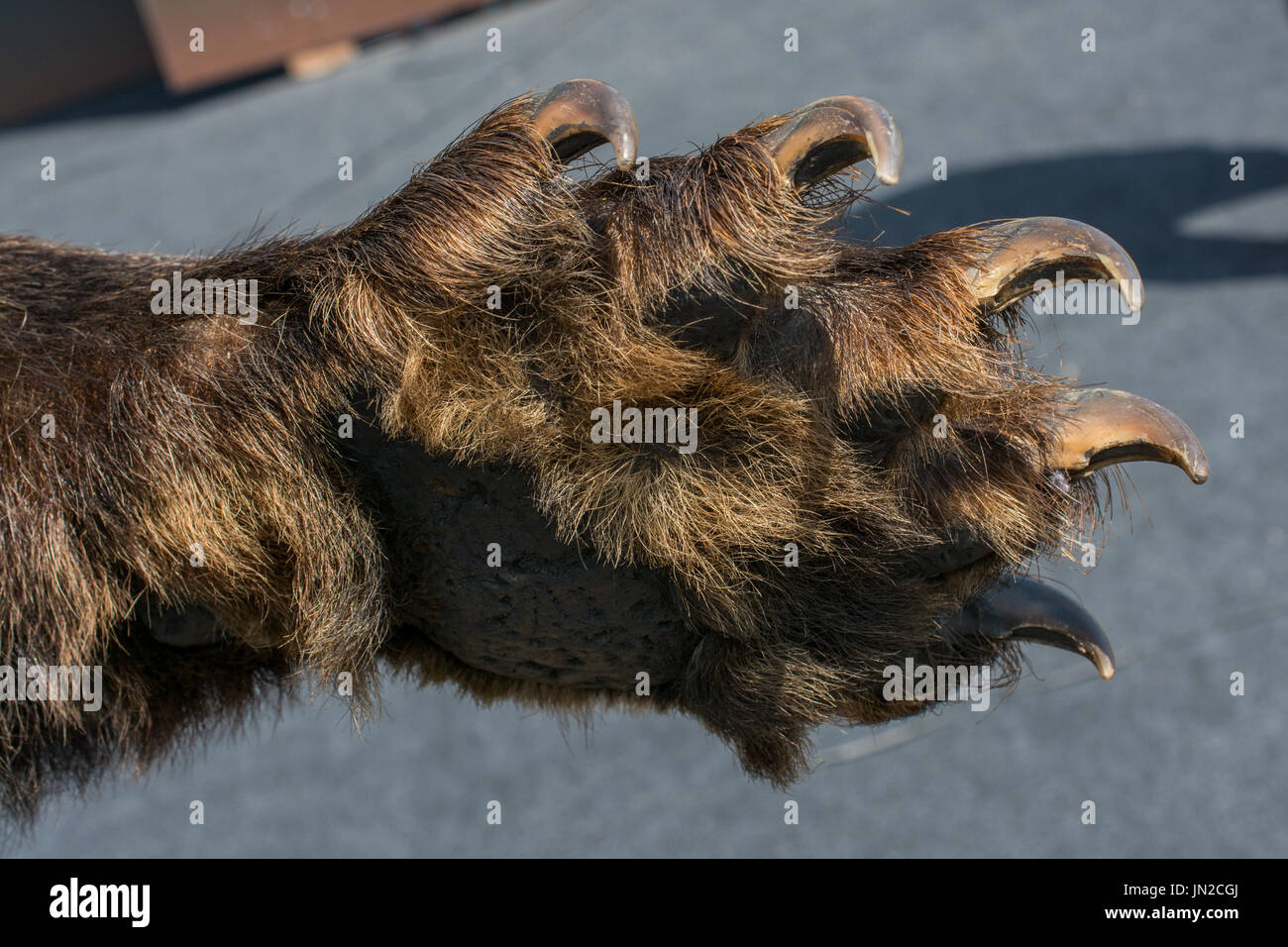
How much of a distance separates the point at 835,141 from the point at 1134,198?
3176 millimetres

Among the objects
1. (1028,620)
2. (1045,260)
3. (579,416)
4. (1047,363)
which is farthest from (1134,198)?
(579,416)

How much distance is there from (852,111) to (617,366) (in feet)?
0.76

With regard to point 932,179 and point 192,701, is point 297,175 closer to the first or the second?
point 932,179

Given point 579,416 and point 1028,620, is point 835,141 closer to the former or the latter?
point 579,416

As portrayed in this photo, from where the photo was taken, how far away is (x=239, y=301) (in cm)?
87

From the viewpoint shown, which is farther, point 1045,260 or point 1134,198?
point 1134,198

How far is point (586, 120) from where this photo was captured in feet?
2.62

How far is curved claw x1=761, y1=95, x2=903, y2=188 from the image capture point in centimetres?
73

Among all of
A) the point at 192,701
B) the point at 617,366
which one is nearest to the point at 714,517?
the point at 617,366

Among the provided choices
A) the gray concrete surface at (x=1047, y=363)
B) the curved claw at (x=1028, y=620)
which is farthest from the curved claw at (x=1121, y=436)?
the gray concrete surface at (x=1047, y=363)

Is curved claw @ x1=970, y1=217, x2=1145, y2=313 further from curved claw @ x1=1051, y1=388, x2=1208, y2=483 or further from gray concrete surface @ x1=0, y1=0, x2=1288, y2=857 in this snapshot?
gray concrete surface @ x1=0, y1=0, x2=1288, y2=857

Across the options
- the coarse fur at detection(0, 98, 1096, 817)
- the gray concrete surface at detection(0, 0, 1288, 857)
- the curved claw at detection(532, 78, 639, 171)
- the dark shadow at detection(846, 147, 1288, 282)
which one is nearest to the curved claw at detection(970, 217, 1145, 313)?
the coarse fur at detection(0, 98, 1096, 817)

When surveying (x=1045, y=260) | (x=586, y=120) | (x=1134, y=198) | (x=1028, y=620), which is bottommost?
(x=1028, y=620)

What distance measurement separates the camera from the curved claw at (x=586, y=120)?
2.56 feet
